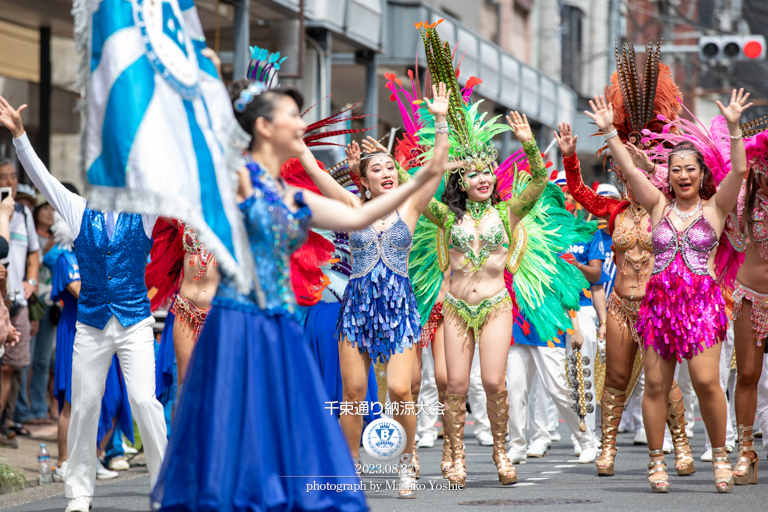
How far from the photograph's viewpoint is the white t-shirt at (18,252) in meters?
8.74

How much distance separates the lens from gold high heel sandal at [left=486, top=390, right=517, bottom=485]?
657 centimetres

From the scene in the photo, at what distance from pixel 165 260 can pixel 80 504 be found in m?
1.74

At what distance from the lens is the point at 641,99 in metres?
7.14

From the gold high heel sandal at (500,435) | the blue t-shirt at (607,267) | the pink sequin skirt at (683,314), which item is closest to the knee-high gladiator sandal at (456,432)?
the gold high heel sandal at (500,435)

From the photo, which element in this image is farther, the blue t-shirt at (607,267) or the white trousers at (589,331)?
the white trousers at (589,331)

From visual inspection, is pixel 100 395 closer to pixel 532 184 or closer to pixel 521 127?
pixel 532 184

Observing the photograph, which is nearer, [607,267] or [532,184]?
[532,184]

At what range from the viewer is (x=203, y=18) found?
47.1 feet

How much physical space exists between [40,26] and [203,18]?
2.17 meters

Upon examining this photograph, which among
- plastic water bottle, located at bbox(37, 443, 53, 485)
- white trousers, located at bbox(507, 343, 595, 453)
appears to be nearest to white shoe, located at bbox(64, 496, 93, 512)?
plastic water bottle, located at bbox(37, 443, 53, 485)

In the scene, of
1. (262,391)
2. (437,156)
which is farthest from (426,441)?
(262,391)

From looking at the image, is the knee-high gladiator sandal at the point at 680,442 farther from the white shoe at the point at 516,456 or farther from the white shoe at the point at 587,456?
the white shoe at the point at 516,456

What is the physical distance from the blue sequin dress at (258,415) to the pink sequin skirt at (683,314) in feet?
9.46

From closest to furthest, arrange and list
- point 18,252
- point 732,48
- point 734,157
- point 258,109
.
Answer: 1. point 258,109
2. point 734,157
3. point 18,252
4. point 732,48
